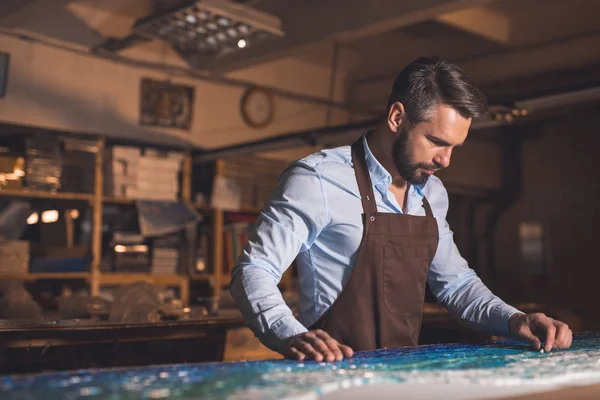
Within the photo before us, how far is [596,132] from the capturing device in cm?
879

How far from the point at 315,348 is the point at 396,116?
2.91 feet

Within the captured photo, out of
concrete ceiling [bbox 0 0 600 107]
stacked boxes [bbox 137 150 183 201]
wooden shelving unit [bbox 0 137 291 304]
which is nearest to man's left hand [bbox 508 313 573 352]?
concrete ceiling [bbox 0 0 600 107]

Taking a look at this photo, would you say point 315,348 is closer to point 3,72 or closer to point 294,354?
point 294,354

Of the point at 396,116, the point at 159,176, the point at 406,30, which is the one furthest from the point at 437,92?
the point at 406,30

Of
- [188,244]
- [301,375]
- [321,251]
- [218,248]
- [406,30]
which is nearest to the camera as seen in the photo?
[301,375]

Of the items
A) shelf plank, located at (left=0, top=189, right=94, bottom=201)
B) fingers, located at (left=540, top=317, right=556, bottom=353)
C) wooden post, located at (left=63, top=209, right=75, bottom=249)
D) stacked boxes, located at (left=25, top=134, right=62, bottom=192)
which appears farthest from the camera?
wooden post, located at (left=63, top=209, right=75, bottom=249)

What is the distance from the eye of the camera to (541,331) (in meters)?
1.92

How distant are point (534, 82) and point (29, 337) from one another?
5.83 metres

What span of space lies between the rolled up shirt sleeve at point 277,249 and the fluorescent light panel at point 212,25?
2412 millimetres

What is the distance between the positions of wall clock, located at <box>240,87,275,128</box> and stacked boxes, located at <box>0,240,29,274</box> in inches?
101

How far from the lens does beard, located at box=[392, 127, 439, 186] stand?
83.5 inches

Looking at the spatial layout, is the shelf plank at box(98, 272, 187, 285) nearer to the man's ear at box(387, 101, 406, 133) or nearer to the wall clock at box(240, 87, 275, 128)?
the wall clock at box(240, 87, 275, 128)

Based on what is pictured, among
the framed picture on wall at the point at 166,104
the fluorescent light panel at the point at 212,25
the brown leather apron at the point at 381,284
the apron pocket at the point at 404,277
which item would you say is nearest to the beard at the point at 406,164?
the brown leather apron at the point at 381,284

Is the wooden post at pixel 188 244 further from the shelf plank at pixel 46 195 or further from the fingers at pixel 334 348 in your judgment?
the fingers at pixel 334 348
